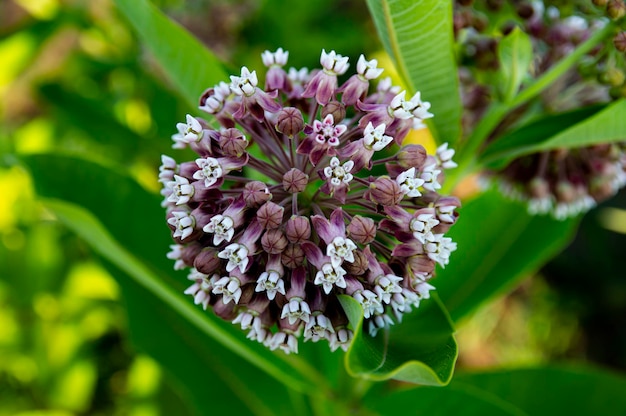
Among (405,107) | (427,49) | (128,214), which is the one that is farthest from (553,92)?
(128,214)

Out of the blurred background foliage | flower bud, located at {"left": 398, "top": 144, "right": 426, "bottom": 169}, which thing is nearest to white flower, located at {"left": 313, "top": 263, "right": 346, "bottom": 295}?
flower bud, located at {"left": 398, "top": 144, "right": 426, "bottom": 169}

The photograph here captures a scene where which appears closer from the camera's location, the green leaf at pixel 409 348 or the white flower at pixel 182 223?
the green leaf at pixel 409 348

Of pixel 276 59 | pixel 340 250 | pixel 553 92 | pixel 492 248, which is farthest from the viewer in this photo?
pixel 492 248

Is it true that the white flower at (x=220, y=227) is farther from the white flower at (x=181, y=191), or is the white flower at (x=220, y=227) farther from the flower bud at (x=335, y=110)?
the flower bud at (x=335, y=110)

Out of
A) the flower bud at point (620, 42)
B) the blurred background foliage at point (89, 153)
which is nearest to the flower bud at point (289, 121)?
the flower bud at point (620, 42)

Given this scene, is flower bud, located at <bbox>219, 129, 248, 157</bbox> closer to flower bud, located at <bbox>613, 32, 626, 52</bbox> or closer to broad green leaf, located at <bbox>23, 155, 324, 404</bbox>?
broad green leaf, located at <bbox>23, 155, 324, 404</bbox>

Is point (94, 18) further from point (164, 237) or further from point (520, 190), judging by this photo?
point (520, 190)

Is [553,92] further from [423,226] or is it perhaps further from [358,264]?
[358,264]
